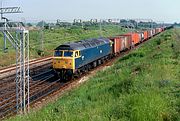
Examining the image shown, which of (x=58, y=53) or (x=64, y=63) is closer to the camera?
(x=64, y=63)

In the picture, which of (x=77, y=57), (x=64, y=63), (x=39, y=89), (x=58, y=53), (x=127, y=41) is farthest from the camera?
(x=127, y=41)

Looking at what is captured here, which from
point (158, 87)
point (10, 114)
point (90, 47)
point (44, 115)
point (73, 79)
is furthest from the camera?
point (90, 47)

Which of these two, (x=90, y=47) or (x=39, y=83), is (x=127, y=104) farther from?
(x=90, y=47)

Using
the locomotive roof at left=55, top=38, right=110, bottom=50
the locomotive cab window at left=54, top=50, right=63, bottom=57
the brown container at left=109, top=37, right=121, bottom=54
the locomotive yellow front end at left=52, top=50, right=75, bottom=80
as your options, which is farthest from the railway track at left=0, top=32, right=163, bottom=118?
the brown container at left=109, top=37, right=121, bottom=54

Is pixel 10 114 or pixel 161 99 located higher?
pixel 161 99

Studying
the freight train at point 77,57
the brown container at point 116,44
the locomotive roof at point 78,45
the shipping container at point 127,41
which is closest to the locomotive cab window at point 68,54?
the freight train at point 77,57

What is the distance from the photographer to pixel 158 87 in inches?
617

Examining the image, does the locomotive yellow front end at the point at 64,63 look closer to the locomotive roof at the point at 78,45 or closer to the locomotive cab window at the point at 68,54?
the locomotive cab window at the point at 68,54

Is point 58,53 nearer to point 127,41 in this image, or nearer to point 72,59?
point 72,59

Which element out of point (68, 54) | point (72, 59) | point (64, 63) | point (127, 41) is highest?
point (68, 54)

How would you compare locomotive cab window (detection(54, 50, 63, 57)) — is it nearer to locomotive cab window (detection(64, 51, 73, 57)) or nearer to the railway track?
locomotive cab window (detection(64, 51, 73, 57))

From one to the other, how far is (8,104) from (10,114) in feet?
8.31

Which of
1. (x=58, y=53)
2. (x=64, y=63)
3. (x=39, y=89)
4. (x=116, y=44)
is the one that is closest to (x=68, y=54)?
(x=64, y=63)

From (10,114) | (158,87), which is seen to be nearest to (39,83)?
(10,114)
